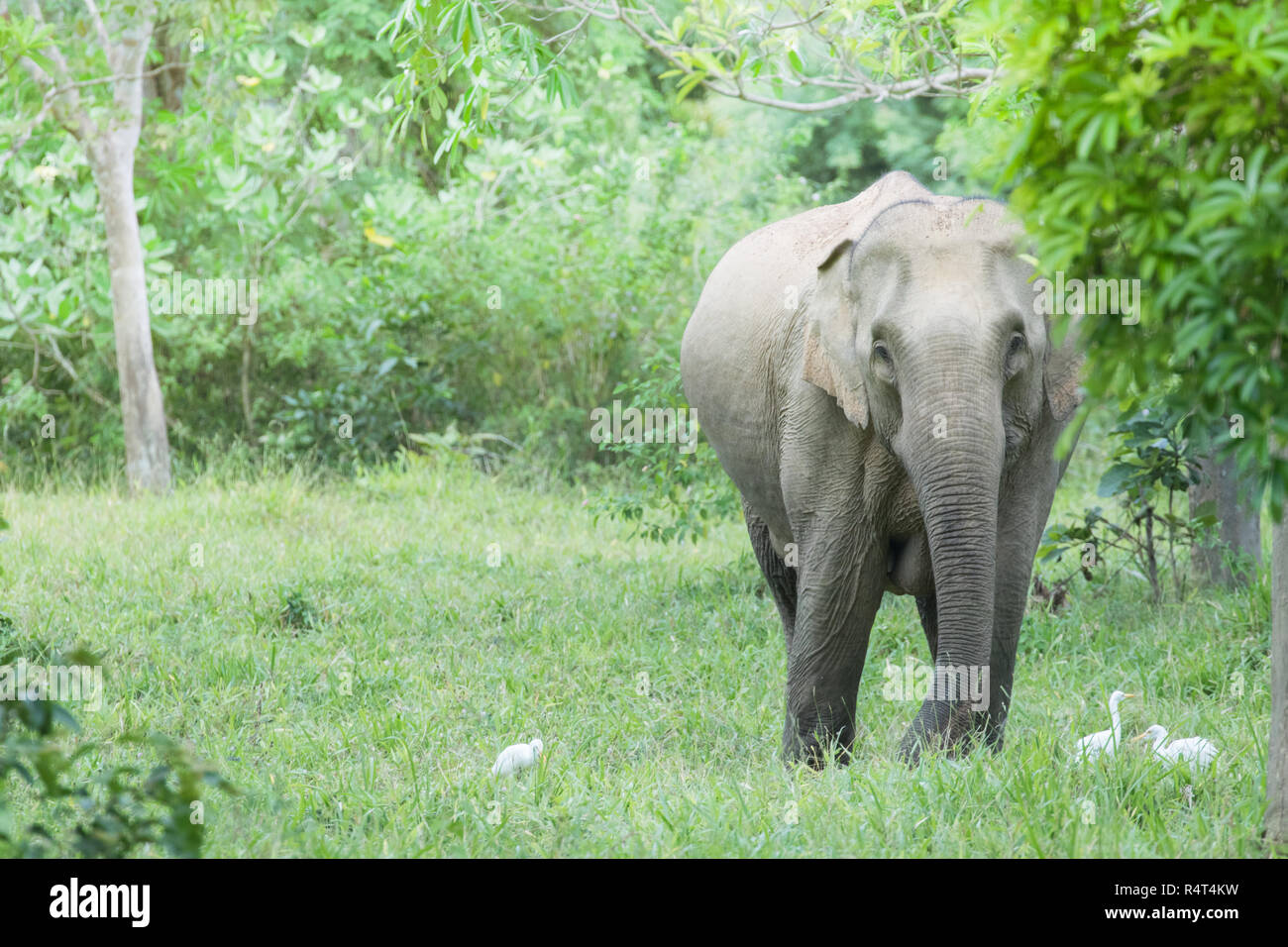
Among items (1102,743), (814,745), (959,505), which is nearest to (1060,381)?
(959,505)

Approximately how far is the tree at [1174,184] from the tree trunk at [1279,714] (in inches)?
51.0

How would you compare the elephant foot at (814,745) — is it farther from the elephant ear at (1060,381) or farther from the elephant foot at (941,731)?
the elephant ear at (1060,381)

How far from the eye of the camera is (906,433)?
177 inches

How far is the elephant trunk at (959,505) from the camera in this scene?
4.34 metres

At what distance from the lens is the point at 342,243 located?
1327cm

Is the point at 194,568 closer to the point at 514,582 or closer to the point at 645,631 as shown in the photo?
the point at 514,582

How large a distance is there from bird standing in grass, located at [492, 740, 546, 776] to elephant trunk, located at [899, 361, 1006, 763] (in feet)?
4.73

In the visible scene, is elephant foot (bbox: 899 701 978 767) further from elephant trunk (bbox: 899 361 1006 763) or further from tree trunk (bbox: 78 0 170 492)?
tree trunk (bbox: 78 0 170 492)

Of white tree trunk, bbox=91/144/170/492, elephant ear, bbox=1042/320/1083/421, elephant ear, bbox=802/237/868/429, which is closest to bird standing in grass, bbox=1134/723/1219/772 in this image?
elephant ear, bbox=1042/320/1083/421

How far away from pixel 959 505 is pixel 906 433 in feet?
0.98

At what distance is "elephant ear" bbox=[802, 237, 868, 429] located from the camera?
15.6 feet

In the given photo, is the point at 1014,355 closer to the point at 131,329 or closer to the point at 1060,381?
the point at 1060,381
